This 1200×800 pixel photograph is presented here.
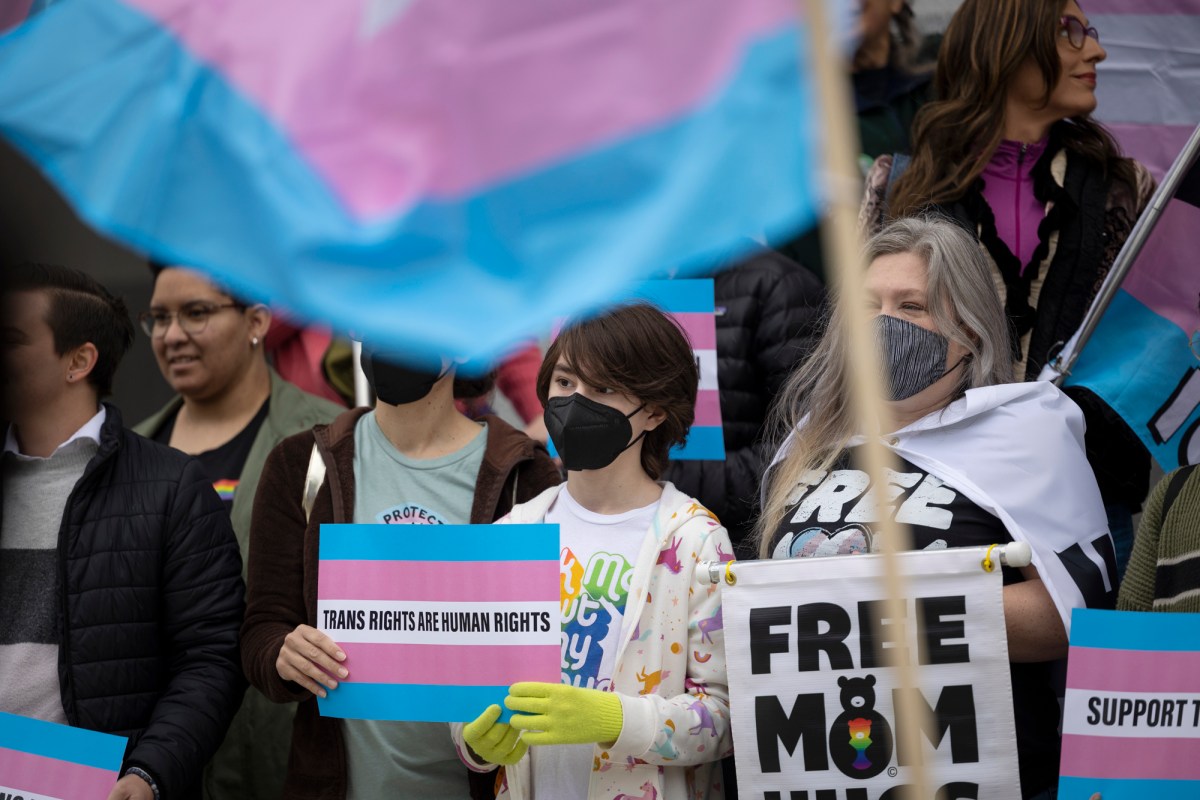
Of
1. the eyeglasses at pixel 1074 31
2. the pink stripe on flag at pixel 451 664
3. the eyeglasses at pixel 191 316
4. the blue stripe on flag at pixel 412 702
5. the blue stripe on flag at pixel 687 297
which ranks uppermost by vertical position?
the eyeglasses at pixel 1074 31

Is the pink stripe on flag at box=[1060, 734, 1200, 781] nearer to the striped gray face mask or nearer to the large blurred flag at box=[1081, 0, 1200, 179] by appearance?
the striped gray face mask

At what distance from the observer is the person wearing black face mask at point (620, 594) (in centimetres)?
336

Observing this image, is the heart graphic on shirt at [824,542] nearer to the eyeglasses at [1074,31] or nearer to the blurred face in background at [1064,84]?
the blurred face in background at [1064,84]

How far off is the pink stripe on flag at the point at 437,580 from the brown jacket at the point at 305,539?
34 cm

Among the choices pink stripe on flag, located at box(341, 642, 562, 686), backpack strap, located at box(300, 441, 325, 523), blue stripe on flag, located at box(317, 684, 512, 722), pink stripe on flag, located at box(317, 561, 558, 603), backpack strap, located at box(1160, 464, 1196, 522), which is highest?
backpack strap, located at box(300, 441, 325, 523)

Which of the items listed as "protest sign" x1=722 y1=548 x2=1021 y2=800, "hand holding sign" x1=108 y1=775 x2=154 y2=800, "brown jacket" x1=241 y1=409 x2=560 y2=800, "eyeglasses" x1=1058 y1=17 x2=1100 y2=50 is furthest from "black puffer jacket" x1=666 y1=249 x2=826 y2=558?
"hand holding sign" x1=108 y1=775 x2=154 y2=800

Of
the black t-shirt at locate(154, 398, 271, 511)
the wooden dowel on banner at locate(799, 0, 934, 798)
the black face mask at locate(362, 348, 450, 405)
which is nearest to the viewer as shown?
the wooden dowel on banner at locate(799, 0, 934, 798)

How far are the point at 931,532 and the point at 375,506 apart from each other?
4.63 ft

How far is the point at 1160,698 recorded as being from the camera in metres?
3.20

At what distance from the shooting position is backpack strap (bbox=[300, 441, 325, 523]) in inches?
159

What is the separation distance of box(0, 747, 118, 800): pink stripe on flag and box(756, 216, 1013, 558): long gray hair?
1648mm

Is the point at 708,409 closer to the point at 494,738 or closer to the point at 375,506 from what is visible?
the point at 375,506

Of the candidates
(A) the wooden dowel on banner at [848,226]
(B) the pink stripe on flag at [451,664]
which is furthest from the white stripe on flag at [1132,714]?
(B) the pink stripe on flag at [451,664]

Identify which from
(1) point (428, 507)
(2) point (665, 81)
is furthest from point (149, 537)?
(2) point (665, 81)
